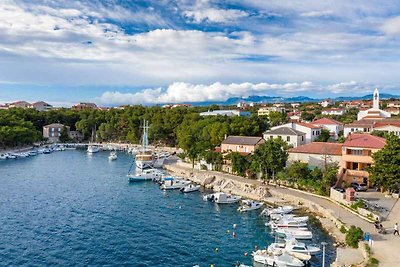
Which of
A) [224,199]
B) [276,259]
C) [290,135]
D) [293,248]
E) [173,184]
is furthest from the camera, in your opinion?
[290,135]

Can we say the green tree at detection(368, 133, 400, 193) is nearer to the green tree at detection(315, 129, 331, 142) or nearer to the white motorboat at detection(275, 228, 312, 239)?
the white motorboat at detection(275, 228, 312, 239)

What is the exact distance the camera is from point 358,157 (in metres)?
39.4

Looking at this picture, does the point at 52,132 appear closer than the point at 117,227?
No

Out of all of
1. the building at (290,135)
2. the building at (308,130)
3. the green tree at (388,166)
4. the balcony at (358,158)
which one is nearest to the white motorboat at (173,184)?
the building at (290,135)

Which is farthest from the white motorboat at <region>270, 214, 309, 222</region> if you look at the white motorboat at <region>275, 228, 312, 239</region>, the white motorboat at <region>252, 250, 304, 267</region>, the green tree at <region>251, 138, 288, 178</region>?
the green tree at <region>251, 138, 288, 178</region>

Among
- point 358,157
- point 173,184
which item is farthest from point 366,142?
point 173,184

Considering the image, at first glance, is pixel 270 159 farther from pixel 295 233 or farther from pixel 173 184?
pixel 295 233

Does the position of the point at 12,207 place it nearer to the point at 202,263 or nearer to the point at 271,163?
the point at 202,263

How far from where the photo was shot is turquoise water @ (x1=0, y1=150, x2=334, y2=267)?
81.6 feet

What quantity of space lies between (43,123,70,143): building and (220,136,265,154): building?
63468mm

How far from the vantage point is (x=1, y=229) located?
30344 mm

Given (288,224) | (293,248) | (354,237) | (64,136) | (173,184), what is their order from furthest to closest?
(64,136), (173,184), (288,224), (293,248), (354,237)

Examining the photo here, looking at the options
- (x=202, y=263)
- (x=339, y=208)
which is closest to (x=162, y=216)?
(x=202, y=263)

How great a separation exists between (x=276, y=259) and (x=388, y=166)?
17.0 meters
